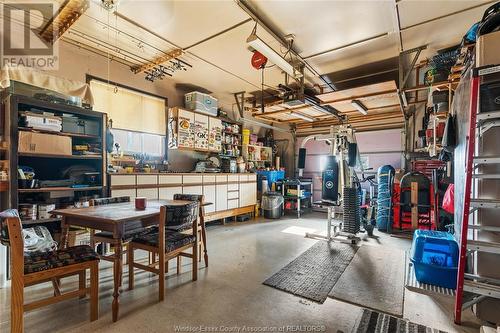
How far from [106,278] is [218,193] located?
2.92 m

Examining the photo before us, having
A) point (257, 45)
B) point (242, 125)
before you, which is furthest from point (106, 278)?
point (242, 125)

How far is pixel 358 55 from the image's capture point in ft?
12.9

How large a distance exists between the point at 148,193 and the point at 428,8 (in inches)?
181

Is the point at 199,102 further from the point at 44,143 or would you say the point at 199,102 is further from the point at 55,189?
the point at 55,189

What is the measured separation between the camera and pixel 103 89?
417cm

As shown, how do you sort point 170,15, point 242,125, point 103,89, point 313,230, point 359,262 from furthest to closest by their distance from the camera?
point 242,125 < point 313,230 < point 103,89 < point 359,262 < point 170,15

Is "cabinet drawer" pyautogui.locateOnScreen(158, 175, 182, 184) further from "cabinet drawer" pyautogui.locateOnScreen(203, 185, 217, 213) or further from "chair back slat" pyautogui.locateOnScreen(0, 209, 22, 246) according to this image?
"chair back slat" pyautogui.locateOnScreen(0, 209, 22, 246)

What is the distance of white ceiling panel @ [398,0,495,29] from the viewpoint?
8.82 ft

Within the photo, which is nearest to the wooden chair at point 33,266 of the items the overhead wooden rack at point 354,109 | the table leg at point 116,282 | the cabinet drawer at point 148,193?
the table leg at point 116,282

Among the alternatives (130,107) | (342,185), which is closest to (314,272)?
(342,185)

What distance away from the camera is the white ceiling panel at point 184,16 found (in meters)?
2.76

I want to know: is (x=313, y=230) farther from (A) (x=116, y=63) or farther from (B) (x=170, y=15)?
(A) (x=116, y=63)

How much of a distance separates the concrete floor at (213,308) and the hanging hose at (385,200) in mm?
2945

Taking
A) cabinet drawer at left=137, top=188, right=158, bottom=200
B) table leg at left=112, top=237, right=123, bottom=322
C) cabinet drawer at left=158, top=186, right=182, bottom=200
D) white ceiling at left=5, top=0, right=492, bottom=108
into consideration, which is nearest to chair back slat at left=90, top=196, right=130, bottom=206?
cabinet drawer at left=137, top=188, right=158, bottom=200
